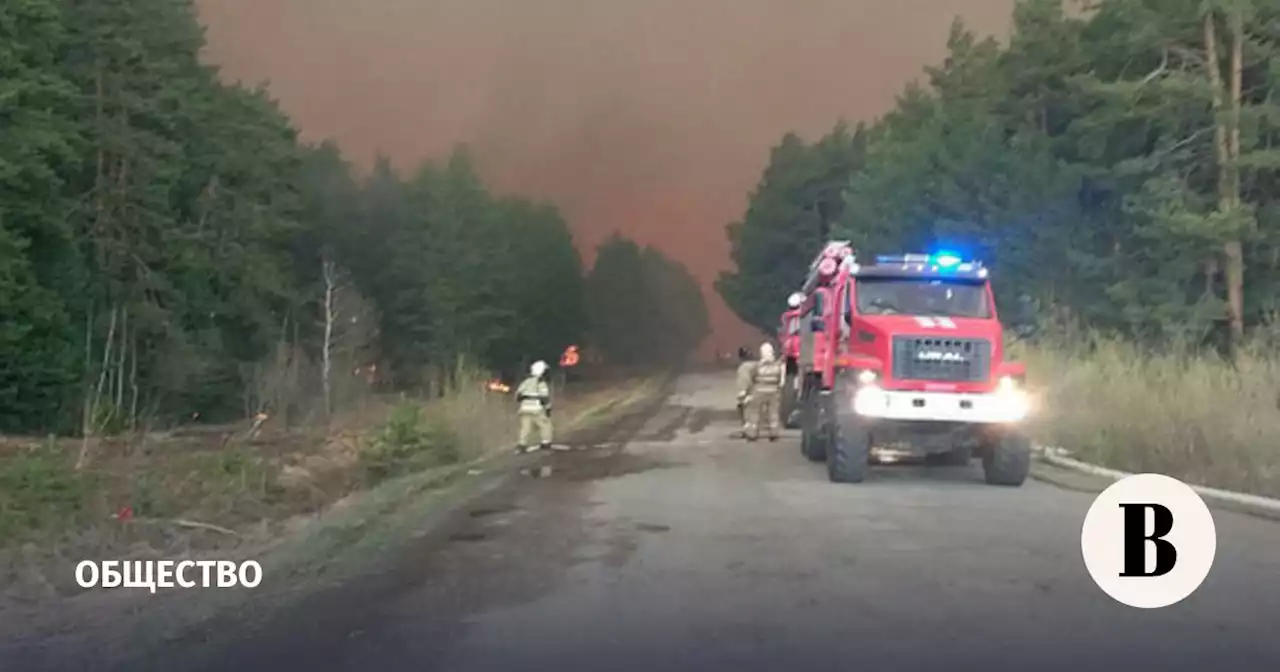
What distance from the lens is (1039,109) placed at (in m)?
41.0

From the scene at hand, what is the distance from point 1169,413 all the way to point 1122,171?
15.6 metres

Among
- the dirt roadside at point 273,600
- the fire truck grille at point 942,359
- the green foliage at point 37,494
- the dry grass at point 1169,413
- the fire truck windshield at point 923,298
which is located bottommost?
the dirt roadside at point 273,600

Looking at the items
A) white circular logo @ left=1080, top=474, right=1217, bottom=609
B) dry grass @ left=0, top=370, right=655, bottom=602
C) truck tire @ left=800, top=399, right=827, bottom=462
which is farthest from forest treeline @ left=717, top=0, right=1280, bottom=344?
white circular logo @ left=1080, top=474, right=1217, bottom=609

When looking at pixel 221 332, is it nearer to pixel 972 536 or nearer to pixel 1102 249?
pixel 1102 249

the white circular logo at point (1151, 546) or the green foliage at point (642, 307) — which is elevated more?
the green foliage at point (642, 307)

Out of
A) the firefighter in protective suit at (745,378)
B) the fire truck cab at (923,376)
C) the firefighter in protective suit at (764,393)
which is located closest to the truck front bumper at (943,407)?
the fire truck cab at (923,376)

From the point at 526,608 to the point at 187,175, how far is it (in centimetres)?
4047

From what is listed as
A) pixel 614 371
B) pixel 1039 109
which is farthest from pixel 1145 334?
pixel 614 371

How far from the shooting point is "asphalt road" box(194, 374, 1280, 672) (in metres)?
7.02

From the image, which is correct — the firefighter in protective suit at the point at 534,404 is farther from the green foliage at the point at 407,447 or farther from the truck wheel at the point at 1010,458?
the truck wheel at the point at 1010,458

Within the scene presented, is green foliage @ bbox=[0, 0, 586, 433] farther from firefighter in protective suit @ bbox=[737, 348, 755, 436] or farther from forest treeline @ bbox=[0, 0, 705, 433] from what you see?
firefighter in protective suit @ bbox=[737, 348, 755, 436]

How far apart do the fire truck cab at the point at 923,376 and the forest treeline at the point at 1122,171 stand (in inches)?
505

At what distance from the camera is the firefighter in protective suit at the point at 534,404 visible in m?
21.3

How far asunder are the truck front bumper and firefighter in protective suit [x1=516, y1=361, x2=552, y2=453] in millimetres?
6771
